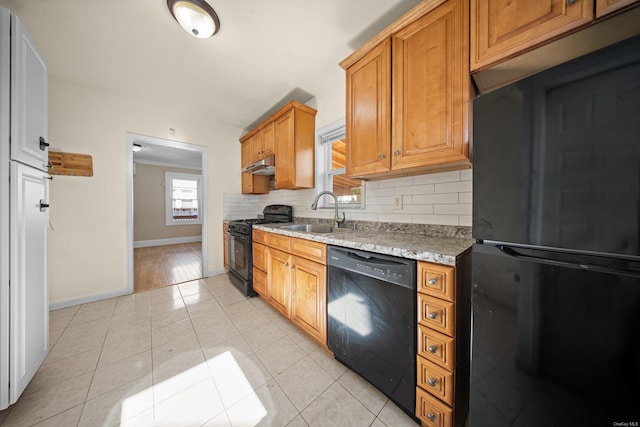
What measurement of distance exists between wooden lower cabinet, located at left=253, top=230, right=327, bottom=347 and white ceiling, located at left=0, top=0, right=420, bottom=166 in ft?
5.56

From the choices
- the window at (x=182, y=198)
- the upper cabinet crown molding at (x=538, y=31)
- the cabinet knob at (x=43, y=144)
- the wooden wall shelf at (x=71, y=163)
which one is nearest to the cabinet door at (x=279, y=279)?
the cabinet knob at (x=43, y=144)

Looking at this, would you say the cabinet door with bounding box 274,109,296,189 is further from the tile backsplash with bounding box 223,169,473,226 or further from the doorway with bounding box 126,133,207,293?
the doorway with bounding box 126,133,207,293

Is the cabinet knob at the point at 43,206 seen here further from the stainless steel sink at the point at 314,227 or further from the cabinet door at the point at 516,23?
the cabinet door at the point at 516,23

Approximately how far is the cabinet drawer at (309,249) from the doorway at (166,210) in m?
2.66

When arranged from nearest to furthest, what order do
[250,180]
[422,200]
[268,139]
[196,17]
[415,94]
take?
[415,94] → [196,17] → [422,200] → [268,139] → [250,180]

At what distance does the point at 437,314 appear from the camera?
0.93 meters

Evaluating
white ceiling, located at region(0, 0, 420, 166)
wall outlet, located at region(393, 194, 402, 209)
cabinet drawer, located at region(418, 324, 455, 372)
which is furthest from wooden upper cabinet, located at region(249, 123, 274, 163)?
cabinet drawer, located at region(418, 324, 455, 372)

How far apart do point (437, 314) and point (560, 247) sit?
511 mm

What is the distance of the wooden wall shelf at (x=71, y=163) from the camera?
2.30m

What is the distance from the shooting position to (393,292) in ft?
3.52

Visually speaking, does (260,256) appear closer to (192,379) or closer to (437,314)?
(192,379)

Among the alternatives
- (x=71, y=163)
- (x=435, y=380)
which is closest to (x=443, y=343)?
(x=435, y=380)

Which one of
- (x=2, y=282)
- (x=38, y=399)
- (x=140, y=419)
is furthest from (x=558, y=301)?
(x=38, y=399)

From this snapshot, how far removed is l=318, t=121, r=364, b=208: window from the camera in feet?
7.60
